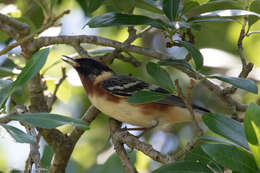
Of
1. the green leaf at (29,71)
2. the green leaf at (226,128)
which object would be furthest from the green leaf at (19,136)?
the green leaf at (226,128)

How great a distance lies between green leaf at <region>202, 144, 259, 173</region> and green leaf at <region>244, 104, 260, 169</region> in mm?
101

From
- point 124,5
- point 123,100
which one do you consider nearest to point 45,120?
point 124,5

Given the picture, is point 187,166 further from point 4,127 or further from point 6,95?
point 6,95

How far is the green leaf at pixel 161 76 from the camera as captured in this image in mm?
2608

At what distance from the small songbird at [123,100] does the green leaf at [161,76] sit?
1.55m

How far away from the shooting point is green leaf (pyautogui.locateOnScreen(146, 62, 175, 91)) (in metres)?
2.61

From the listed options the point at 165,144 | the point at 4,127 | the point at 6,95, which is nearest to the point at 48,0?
the point at 6,95

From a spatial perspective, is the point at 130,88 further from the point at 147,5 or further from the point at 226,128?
the point at 226,128

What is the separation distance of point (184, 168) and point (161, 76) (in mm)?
719

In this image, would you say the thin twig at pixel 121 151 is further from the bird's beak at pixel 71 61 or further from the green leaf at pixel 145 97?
the bird's beak at pixel 71 61

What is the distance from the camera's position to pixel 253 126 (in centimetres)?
202

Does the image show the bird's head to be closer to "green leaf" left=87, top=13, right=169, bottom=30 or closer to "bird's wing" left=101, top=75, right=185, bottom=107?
"bird's wing" left=101, top=75, right=185, bottom=107

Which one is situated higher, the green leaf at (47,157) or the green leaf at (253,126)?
the green leaf at (253,126)

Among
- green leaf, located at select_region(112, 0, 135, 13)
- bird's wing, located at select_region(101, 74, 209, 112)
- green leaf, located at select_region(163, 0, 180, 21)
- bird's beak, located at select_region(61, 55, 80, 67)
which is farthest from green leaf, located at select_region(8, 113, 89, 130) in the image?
bird's beak, located at select_region(61, 55, 80, 67)
